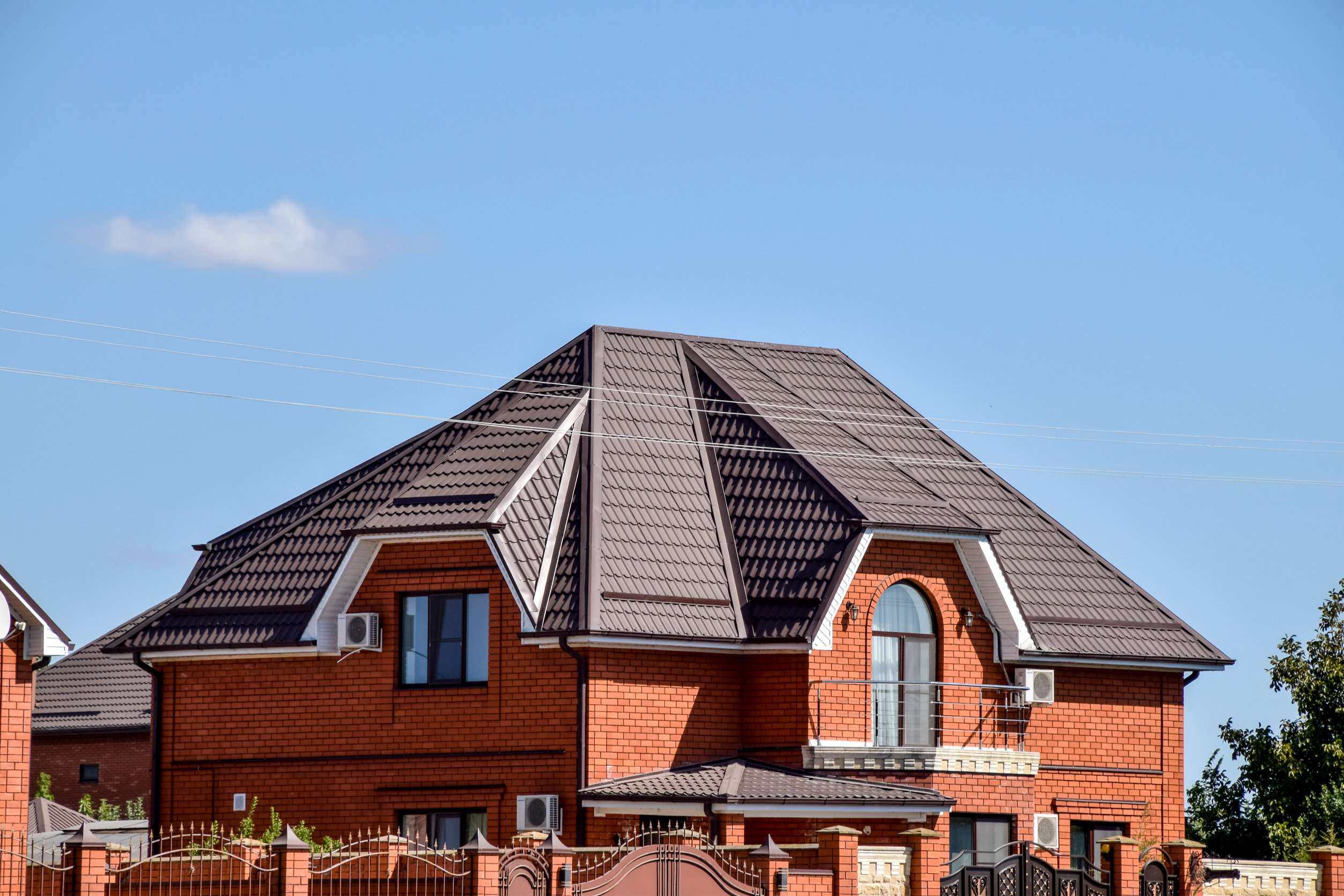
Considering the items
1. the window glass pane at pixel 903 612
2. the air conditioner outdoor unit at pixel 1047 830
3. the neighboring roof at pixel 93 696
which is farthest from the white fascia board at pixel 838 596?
the neighboring roof at pixel 93 696

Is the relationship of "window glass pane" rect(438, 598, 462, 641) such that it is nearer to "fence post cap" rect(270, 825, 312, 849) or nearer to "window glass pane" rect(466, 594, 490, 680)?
"window glass pane" rect(466, 594, 490, 680)

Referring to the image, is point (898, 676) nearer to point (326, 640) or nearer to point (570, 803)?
point (570, 803)

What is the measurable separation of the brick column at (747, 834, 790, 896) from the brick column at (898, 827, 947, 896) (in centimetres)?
188

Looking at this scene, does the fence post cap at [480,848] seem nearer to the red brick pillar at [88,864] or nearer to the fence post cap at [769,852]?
the fence post cap at [769,852]

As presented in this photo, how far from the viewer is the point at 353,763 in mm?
28078

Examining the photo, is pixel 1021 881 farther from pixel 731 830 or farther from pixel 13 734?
pixel 13 734

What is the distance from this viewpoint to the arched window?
27797mm

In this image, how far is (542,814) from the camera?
26.3 metres

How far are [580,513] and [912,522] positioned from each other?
4458 mm

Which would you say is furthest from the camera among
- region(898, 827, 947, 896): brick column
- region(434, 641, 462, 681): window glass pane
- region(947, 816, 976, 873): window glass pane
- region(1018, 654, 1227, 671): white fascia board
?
region(1018, 654, 1227, 671): white fascia board

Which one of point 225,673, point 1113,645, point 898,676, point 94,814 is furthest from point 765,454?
point 94,814

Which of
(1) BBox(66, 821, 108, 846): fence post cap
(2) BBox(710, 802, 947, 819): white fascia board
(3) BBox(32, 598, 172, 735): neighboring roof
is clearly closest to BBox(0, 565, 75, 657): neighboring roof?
(1) BBox(66, 821, 108, 846): fence post cap

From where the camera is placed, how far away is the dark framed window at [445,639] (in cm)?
2752

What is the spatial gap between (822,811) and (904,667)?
3075 millimetres
